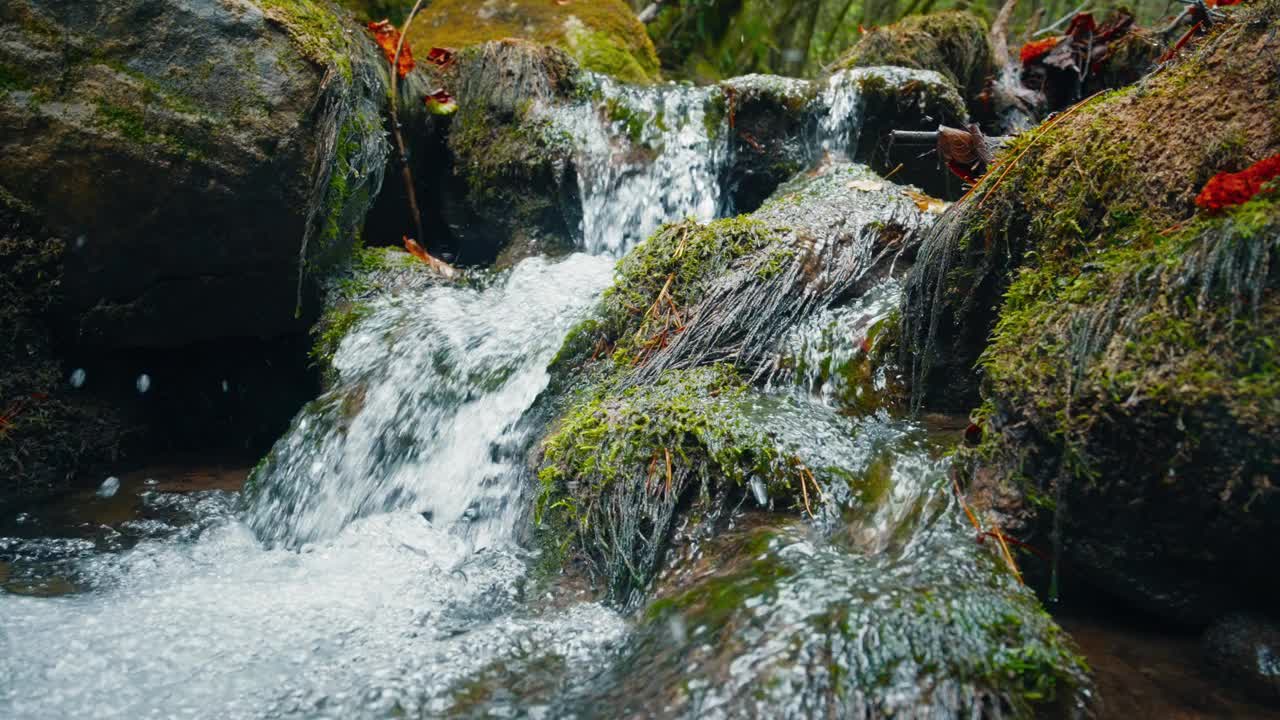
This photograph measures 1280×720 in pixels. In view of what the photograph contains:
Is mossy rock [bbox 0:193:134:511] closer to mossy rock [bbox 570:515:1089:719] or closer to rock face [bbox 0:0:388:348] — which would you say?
rock face [bbox 0:0:388:348]

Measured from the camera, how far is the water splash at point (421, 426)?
3.36 m

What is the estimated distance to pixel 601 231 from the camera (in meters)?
5.51

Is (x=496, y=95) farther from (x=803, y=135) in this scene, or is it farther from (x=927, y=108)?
(x=927, y=108)

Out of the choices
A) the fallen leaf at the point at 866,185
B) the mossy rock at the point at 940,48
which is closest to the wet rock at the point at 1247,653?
the fallen leaf at the point at 866,185

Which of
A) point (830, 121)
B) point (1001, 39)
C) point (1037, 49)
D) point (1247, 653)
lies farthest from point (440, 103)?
point (1247, 653)

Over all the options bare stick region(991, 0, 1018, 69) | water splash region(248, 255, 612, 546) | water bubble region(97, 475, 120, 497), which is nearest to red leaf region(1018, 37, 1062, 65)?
bare stick region(991, 0, 1018, 69)

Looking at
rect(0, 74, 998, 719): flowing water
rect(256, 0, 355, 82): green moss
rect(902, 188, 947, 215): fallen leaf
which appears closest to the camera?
rect(0, 74, 998, 719): flowing water

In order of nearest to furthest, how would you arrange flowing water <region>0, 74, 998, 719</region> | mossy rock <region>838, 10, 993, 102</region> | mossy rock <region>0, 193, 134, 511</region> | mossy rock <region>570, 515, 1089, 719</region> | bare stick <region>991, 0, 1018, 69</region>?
mossy rock <region>570, 515, 1089, 719</region>, flowing water <region>0, 74, 998, 719</region>, mossy rock <region>0, 193, 134, 511</region>, mossy rock <region>838, 10, 993, 102</region>, bare stick <region>991, 0, 1018, 69</region>

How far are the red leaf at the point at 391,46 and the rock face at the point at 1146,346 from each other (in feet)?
14.2

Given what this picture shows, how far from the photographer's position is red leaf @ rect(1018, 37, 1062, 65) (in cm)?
597

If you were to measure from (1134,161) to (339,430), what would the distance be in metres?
3.35

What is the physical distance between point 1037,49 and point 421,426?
532cm

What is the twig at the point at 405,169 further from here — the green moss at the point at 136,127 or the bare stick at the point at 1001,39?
the bare stick at the point at 1001,39

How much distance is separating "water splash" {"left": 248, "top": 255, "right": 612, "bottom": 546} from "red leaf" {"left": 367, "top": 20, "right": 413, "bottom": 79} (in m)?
2.22
